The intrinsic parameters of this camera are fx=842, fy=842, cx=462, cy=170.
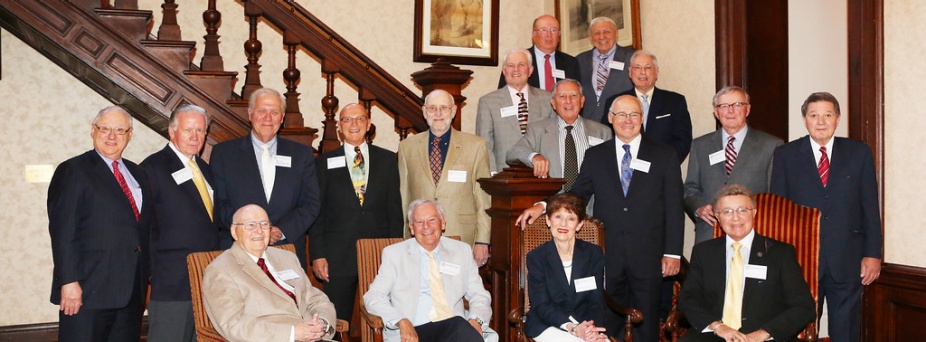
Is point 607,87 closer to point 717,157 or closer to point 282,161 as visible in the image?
point 717,157

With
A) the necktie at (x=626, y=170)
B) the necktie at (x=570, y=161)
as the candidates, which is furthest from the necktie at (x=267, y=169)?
the necktie at (x=626, y=170)

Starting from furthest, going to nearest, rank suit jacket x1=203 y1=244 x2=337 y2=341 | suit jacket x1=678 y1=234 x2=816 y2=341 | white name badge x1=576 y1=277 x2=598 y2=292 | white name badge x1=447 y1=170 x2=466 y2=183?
white name badge x1=447 y1=170 x2=466 y2=183 < white name badge x1=576 y1=277 x2=598 y2=292 < suit jacket x1=678 y1=234 x2=816 y2=341 < suit jacket x1=203 y1=244 x2=337 y2=341

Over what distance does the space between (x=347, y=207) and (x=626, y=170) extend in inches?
60.0

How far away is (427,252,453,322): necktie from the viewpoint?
4152mm

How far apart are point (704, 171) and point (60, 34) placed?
3676mm

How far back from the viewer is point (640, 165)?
173 inches

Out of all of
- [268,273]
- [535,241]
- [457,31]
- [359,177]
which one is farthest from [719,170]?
[457,31]

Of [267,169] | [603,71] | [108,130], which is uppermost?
[603,71]

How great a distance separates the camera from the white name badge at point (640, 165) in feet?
14.4

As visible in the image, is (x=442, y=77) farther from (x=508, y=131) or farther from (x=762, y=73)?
(x=762, y=73)

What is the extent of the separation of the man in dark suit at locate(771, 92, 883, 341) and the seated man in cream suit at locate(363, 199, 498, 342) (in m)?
1.72

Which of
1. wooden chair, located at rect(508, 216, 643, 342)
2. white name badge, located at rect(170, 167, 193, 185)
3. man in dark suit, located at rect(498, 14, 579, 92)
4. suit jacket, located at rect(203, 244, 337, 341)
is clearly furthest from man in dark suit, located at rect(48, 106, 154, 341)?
man in dark suit, located at rect(498, 14, 579, 92)

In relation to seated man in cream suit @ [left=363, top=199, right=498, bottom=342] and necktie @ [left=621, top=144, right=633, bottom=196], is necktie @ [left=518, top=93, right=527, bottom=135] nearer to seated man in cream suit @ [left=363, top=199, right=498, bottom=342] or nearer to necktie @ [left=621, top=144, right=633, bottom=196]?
necktie @ [left=621, top=144, right=633, bottom=196]

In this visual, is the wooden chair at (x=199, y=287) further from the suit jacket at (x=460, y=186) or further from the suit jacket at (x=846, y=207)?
the suit jacket at (x=846, y=207)
